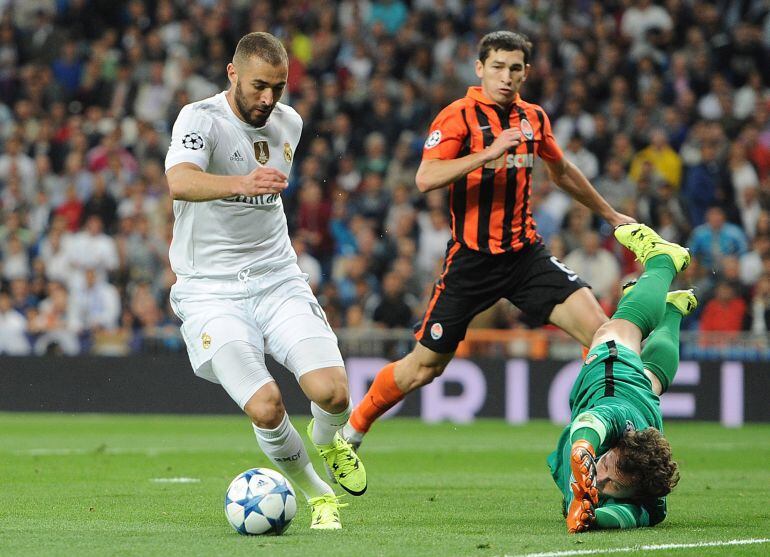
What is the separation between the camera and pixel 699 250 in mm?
15836

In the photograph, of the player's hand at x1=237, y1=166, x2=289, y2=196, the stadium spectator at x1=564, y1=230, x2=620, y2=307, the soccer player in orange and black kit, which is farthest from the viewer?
the stadium spectator at x1=564, y1=230, x2=620, y2=307

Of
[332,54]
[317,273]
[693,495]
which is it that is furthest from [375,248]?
[693,495]

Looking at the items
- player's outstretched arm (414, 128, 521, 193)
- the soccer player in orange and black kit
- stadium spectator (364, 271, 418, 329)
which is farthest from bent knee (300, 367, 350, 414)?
stadium spectator (364, 271, 418, 329)

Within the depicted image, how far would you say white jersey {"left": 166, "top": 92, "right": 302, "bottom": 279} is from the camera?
6.86 metres

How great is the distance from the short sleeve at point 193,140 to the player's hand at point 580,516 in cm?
239

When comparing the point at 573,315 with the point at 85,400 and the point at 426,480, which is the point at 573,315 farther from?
the point at 85,400

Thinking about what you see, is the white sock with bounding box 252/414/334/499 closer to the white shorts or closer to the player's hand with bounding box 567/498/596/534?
the white shorts

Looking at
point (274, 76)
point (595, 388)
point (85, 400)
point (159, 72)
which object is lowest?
point (85, 400)

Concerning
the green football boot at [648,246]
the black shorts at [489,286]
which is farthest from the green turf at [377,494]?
the green football boot at [648,246]

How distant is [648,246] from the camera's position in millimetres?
8016

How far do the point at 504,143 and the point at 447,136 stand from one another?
804 millimetres

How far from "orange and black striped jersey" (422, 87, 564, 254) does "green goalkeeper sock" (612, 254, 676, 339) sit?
43.3 inches

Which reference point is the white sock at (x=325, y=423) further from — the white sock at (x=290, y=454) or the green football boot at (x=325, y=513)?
the green football boot at (x=325, y=513)

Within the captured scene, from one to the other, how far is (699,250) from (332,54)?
6.73m
